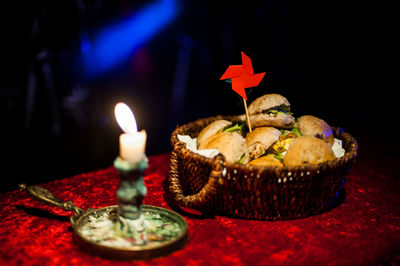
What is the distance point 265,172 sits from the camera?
127 cm

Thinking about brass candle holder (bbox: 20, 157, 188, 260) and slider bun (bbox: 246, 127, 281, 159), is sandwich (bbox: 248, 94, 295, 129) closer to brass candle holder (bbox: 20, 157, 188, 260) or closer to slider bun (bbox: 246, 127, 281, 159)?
slider bun (bbox: 246, 127, 281, 159)

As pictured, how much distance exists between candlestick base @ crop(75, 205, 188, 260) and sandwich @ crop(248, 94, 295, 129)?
2.10 feet

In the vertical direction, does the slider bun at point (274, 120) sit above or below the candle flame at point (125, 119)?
below

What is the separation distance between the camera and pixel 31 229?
4.32ft

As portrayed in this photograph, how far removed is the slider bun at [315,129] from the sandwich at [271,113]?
0.18 feet

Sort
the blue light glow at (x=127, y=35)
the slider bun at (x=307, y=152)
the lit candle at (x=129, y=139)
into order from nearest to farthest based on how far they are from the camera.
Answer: the lit candle at (x=129, y=139), the slider bun at (x=307, y=152), the blue light glow at (x=127, y=35)

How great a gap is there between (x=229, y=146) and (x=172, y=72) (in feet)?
12.6

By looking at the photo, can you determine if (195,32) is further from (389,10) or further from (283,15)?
(389,10)

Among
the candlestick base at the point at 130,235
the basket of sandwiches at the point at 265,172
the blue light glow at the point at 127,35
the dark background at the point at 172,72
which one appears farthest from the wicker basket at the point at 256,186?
the blue light glow at the point at 127,35

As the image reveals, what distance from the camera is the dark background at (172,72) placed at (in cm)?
382

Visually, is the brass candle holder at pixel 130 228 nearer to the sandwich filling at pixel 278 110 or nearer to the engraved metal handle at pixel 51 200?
the engraved metal handle at pixel 51 200

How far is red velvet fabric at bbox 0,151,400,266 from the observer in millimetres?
1132

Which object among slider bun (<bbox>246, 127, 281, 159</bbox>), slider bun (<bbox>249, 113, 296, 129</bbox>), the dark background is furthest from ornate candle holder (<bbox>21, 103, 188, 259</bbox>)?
the dark background

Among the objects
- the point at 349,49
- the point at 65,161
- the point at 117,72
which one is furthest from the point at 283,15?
the point at 65,161
